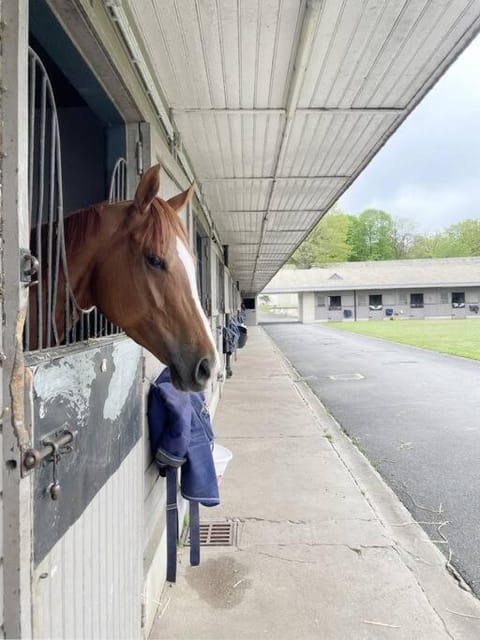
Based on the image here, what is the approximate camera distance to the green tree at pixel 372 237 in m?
68.2

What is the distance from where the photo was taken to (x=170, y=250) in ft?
4.72

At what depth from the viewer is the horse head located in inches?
56.2

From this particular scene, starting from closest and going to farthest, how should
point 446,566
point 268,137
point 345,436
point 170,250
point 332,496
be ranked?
1. point 170,250
2. point 446,566
3. point 268,137
4. point 332,496
5. point 345,436

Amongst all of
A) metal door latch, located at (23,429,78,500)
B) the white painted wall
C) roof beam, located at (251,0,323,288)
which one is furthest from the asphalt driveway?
the white painted wall

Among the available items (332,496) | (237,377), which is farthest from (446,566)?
(237,377)

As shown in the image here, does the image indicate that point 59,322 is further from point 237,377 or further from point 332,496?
point 237,377

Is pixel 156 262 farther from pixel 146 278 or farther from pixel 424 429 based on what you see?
pixel 424 429

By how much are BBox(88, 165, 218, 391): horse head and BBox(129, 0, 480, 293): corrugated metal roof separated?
0.92 metres

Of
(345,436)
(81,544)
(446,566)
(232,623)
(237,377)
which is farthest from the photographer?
(237,377)

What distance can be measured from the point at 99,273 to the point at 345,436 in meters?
4.66

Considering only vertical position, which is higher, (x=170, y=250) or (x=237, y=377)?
(x=170, y=250)

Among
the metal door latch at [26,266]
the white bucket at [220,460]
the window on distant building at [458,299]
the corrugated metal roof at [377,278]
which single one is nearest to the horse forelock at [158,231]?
the metal door latch at [26,266]

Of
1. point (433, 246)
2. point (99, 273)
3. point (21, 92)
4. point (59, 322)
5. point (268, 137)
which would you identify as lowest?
point (59, 322)

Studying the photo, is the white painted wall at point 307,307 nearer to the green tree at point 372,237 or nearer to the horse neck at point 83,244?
the green tree at point 372,237
